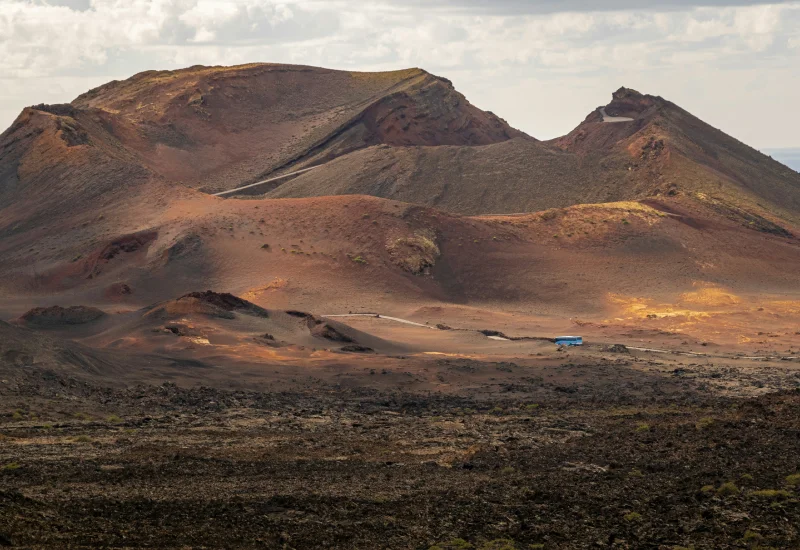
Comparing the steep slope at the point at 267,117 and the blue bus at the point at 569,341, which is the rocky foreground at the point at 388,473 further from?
the steep slope at the point at 267,117

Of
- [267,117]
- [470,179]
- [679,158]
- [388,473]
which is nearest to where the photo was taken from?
[388,473]

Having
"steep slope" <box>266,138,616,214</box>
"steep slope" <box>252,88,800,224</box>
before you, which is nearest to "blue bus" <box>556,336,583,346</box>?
"steep slope" <box>252,88,800,224</box>

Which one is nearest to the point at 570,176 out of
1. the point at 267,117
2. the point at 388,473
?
the point at 267,117

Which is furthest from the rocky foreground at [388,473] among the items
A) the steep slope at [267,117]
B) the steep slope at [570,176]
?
the steep slope at [267,117]

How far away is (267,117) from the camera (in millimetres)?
121688

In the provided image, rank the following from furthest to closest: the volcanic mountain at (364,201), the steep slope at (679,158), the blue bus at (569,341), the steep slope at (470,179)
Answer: the steep slope at (679,158) < the steep slope at (470,179) < the volcanic mountain at (364,201) < the blue bus at (569,341)

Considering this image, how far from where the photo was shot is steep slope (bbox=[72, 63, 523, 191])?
111 m

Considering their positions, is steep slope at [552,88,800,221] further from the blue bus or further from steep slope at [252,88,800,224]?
the blue bus

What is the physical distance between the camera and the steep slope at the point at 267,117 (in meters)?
111

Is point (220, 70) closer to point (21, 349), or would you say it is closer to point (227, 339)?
point (227, 339)

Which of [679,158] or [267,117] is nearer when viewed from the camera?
[679,158]

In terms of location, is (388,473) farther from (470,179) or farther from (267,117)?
(267,117)

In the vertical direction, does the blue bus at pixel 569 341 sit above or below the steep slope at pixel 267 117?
below

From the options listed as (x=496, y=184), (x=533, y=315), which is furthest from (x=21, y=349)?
(x=496, y=184)
